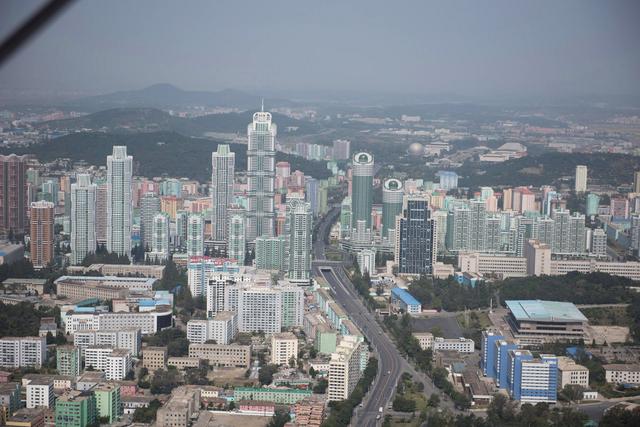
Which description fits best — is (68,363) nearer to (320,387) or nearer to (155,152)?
(320,387)

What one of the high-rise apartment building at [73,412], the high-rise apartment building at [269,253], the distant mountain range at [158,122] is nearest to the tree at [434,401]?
the high-rise apartment building at [73,412]

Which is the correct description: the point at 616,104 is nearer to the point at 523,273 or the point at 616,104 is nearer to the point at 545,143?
the point at 545,143

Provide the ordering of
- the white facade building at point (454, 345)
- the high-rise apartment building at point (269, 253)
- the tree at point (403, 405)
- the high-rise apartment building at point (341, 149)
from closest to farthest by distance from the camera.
Result: 1. the tree at point (403, 405)
2. the white facade building at point (454, 345)
3. the high-rise apartment building at point (269, 253)
4. the high-rise apartment building at point (341, 149)

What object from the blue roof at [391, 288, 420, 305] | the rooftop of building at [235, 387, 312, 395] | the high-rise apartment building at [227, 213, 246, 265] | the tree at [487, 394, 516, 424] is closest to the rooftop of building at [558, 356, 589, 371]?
the tree at [487, 394, 516, 424]

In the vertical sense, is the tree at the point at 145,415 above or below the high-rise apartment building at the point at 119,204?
below

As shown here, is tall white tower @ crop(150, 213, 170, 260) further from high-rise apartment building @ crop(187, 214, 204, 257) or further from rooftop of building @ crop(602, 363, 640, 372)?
rooftop of building @ crop(602, 363, 640, 372)

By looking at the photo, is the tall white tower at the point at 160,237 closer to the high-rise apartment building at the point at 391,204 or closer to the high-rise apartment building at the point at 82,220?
the high-rise apartment building at the point at 82,220

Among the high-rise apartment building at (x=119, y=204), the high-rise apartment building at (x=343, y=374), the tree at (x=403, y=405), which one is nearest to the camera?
the tree at (x=403, y=405)
